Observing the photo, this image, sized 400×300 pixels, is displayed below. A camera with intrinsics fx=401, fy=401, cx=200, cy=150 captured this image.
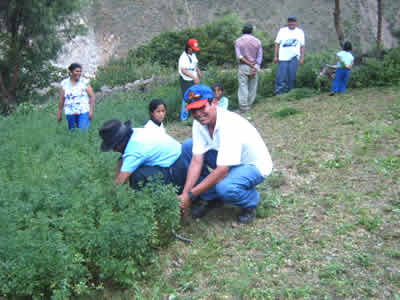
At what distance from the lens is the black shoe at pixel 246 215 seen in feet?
13.1

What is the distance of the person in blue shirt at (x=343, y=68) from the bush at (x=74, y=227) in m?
6.37

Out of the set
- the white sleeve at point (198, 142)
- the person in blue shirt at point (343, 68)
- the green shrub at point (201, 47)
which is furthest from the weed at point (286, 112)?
the green shrub at point (201, 47)

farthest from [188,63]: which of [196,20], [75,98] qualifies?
[196,20]

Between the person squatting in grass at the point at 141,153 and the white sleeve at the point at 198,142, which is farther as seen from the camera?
the white sleeve at the point at 198,142

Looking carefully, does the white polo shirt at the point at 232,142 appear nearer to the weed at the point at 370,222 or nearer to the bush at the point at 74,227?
the bush at the point at 74,227

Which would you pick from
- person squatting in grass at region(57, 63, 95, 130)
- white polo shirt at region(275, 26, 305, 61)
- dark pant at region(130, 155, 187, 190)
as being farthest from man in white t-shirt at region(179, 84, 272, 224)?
white polo shirt at region(275, 26, 305, 61)

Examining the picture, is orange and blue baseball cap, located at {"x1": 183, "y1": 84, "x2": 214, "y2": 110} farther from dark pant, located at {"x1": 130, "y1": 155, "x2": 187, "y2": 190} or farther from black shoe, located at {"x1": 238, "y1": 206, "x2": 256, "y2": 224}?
black shoe, located at {"x1": 238, "y1": 206, "x2": 256, "y2": 224}

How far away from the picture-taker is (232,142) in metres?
3.59

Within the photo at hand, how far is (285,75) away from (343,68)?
133 centimetres

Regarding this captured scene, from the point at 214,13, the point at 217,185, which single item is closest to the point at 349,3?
the point at 214,13

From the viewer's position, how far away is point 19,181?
3.82m

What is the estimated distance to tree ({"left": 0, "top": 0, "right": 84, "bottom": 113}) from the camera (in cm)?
1240

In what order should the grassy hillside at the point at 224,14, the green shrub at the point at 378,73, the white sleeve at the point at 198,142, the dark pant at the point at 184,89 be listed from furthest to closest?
the grassy hillside at the point at 224,14 < the green shrub at the point at 378,73 < the dark pant at the point at 184,89 < the white sleeve at the point at 198,142

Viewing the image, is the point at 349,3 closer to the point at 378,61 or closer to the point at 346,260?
the point at 378,61
